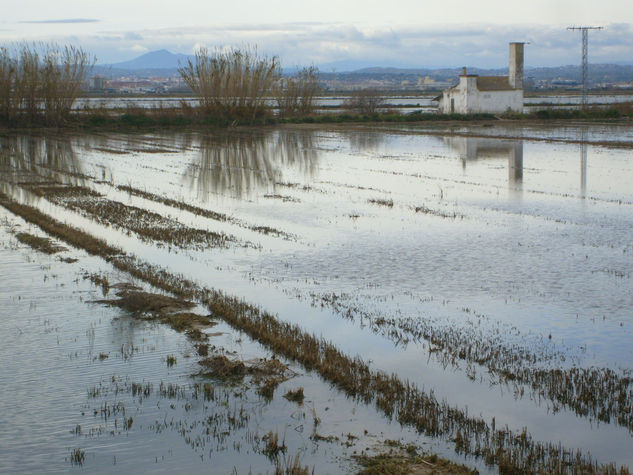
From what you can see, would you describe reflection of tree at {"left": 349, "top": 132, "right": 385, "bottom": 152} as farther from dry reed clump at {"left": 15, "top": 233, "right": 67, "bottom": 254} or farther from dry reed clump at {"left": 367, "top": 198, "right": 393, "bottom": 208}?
dry reed clump at {"left": 15, "top": 233, "right": 67, "bottom": 254}

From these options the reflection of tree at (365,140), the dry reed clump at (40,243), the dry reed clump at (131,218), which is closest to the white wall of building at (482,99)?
the reflection of tree at (365,140)

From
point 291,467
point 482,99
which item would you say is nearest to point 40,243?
point 291,467

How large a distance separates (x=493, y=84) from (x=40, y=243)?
48.5 m

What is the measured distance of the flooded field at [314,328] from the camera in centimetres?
598

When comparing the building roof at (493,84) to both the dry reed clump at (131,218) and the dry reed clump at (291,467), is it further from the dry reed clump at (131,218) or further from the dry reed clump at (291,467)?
the dry reed clump at (291,467)

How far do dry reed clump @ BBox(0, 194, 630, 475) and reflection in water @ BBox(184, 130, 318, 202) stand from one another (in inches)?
416

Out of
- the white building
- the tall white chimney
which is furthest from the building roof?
the tall white chimney

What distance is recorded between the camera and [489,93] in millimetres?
56844

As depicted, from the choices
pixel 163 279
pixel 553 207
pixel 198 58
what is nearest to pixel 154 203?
pixel 163 279

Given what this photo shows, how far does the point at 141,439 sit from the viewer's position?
599 cm

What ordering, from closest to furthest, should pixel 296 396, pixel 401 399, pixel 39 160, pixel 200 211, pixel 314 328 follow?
pixel 401 399
pixel 296 396
pixel 314 328
pixel 200 211
pixel 39 160

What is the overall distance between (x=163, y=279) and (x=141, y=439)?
5.24 m

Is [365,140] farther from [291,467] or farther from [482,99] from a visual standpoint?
A: [291,467]

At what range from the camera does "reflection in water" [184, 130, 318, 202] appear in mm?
22186
